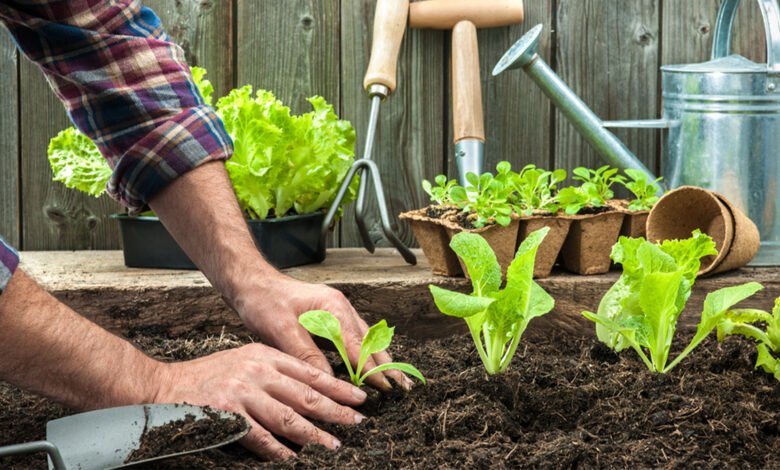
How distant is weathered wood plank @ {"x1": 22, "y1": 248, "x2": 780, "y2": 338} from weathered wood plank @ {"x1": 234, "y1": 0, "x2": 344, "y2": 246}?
2.15 ft

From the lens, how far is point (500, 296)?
122 cm

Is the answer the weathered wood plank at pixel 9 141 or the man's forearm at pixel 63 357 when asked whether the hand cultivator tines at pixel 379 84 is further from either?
the man's forearm at pixel 63 357

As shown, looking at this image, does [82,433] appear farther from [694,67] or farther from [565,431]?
[694,67]

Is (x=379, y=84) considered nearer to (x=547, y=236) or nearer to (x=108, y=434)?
(x=547, y=236)

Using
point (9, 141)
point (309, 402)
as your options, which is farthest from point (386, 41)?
point (309, 402)

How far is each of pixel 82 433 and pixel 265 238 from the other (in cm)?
94

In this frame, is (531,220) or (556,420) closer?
(556,420)

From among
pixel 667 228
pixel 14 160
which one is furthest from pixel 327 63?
pixel 667 228

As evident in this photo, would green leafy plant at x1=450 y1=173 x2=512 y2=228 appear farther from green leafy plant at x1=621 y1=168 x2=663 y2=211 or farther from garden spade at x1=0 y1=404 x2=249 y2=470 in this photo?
garden spade at x1=0 y1=404 x2=249 y2=470

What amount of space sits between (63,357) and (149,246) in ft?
2.98

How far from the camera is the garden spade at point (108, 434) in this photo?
3.18ft

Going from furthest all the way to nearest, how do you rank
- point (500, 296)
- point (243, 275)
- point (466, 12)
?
point (466, 12) → point (243, 275) → point (500, 296)

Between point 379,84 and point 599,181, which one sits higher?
point 379,84

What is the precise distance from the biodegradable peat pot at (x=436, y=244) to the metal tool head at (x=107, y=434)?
0.76m
